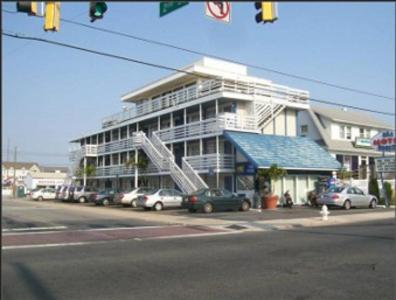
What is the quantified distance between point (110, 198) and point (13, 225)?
1819 centimetres

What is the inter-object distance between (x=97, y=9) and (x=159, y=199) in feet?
66.8

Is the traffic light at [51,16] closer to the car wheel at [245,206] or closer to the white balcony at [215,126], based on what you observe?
the car wheel at [245,206]

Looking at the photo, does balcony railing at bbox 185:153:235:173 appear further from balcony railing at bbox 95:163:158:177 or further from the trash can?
the trash can

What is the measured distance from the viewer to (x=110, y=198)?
39531 mm

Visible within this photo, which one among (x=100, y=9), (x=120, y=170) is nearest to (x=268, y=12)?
(x=100, y=9)

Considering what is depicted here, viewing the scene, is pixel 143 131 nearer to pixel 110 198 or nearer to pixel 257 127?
pixel 110 198

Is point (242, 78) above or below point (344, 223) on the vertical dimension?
above

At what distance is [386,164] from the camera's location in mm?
34656

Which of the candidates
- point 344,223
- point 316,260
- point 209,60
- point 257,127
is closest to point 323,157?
point 257,127

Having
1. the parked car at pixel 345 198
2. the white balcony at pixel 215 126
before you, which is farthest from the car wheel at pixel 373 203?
the white balcony at pixel 215 126

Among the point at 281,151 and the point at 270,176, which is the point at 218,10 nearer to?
the point at 270,176

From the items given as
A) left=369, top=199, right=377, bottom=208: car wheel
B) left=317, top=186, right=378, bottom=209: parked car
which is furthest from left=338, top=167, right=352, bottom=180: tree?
left=317, top=186, right=378, bottom=209: parked car

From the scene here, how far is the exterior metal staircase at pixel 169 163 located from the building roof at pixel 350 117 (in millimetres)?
15185

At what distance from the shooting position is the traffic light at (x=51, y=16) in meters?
11.1
